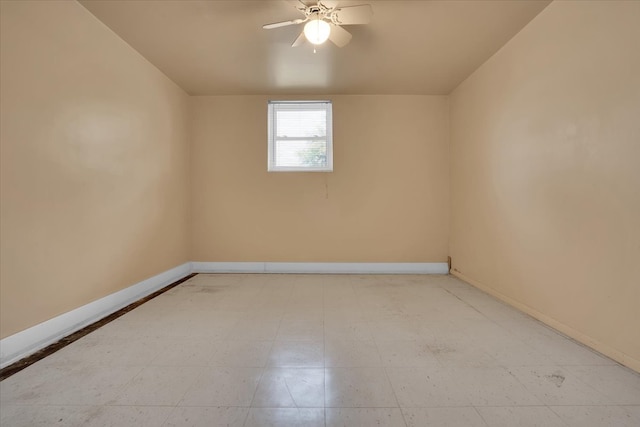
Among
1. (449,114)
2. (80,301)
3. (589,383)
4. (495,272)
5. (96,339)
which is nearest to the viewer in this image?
(589,383)

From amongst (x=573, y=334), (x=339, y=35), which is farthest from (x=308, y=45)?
(x=573, y=334)

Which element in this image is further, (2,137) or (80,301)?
(80,301)

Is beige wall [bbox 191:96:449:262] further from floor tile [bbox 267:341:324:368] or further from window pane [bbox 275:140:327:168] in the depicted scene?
floor tile [bbox 267:341:324:368]

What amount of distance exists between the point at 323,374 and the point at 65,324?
2.07 m

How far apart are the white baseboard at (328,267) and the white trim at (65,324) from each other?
1.02 metres

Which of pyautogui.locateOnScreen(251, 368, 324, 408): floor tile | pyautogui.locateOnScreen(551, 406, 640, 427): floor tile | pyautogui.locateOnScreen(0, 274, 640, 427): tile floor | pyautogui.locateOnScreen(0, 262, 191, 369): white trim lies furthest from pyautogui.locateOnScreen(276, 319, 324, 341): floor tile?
pyautogui.locateOnScreen(0, 262, 191, 369): white trim

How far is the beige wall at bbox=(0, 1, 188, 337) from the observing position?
6.04ft

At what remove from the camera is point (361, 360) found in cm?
179

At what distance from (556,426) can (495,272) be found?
2013mm

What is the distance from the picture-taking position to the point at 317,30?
2262mm

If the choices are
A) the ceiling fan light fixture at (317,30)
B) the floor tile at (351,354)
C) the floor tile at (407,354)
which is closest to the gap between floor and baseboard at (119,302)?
the floor tile at (351,354)

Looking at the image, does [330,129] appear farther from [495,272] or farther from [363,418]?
[363,418]

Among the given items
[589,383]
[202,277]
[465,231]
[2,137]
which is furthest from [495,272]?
[2,137]

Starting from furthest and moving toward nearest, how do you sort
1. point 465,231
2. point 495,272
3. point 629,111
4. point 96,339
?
point 465,231 < point 495,272 < point 96,339 < point 629,111
